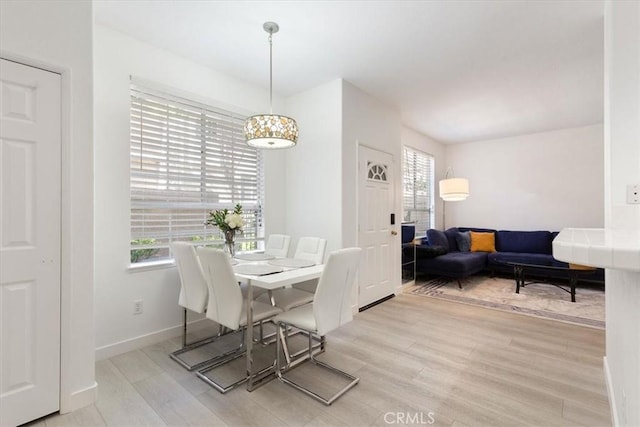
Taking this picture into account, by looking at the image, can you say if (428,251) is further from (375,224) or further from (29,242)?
(29,242)

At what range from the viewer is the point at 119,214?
8.43ft

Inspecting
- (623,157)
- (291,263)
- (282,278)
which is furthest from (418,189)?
(282,278)

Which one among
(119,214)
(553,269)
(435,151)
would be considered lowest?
(553,269)

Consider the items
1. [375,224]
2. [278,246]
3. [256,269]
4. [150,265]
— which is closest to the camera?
[256,269]

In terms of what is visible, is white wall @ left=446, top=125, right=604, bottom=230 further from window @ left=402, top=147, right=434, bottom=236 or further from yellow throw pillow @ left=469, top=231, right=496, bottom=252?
window @ left=402, top=147, right=434, bottom=236

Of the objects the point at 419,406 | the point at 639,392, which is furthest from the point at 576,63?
the point at 419,406

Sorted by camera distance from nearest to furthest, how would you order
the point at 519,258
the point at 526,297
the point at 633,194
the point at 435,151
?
1. the point at 633,194
2. the point at 526,297
3. the point at 519,258
4. the point at 435,151

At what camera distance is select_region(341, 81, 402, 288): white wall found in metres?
3.49

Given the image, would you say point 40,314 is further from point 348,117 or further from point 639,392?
point 348,117

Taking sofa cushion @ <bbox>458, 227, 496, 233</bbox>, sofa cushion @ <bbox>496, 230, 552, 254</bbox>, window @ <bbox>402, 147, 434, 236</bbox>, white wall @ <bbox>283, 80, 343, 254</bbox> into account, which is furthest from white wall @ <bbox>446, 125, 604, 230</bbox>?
white wall @ <bbox>283, 80, 343, 254</bbox>

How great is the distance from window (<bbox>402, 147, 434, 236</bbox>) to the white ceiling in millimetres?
1653

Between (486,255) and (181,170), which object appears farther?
(486,255)

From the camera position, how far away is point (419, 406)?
1888 mm

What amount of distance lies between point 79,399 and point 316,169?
286cm
